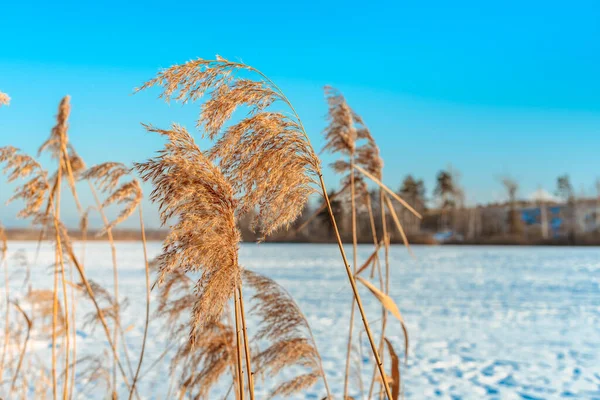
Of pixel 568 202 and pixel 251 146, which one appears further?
pixel 568 202

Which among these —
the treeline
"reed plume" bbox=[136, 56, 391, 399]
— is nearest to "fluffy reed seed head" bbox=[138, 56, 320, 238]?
"reed plume" bbox=[136, 56, 391, 399]

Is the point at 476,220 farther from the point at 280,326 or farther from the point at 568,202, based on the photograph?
the point at 280,326

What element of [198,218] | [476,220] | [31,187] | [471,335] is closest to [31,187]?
[31,187]

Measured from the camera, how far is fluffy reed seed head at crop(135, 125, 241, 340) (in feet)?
4.94

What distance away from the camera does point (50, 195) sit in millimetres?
2896

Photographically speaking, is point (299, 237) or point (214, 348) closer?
point (214, 348)

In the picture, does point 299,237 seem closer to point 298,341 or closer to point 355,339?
point 355,339

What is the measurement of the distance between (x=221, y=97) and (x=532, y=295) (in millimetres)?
13747

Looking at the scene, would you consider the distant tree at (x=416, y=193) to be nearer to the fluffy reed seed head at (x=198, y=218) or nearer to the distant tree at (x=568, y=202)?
the distant tree at (x=568, y=202)

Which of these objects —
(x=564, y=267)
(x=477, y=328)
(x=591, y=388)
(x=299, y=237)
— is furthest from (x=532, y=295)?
(x=299, y=237)

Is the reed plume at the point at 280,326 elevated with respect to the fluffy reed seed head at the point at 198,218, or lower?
lower

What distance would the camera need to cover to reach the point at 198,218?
5.08ft

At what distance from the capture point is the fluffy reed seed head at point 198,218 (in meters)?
1.50

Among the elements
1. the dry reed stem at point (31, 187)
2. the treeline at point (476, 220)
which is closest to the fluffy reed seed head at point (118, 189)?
the dry reed stem at point (31, 187)
